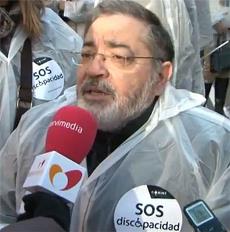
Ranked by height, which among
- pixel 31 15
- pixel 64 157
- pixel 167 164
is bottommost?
pixel 167 164

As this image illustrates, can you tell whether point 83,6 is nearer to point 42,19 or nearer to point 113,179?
point 42,19

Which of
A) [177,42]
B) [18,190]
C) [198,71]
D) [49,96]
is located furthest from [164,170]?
[198,71]

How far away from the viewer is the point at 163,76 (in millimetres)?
2154

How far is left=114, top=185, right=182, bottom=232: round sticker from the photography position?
1.91 metres

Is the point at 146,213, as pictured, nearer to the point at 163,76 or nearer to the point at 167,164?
the point at 167,164

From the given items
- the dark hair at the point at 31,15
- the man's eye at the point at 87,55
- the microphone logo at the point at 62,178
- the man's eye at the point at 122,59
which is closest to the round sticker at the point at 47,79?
the dark hair at the point at 31,15

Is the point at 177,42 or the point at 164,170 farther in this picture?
the point at 177,42

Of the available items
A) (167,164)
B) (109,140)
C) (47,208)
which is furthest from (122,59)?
(47,208)

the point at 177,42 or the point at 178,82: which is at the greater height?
the point at 177,42

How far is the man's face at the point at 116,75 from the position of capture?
204 cm

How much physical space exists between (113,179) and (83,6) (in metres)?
2.51

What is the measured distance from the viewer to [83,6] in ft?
14.1

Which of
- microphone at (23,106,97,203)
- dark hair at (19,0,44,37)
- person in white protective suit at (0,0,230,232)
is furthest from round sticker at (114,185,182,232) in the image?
dark hair at (19,0,44,37)

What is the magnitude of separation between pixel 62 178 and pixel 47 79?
1150 mm
